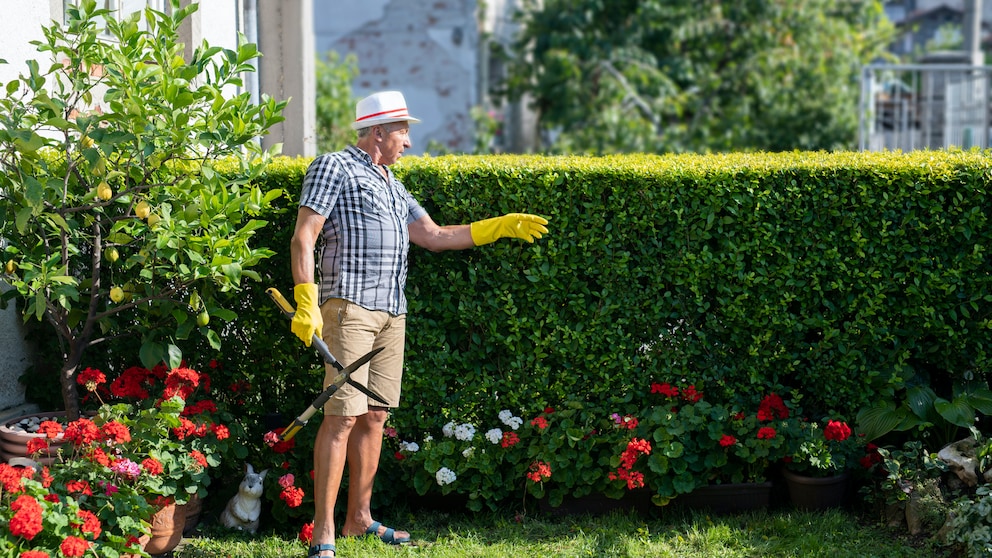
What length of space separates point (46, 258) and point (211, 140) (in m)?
0.84

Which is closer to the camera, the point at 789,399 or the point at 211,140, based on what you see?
the point at 211,140

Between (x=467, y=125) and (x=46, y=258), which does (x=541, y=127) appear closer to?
(x=467, y=125)

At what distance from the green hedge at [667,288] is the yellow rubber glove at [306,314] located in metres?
0.65

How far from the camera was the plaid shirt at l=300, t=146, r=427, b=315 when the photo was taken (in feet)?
13.1

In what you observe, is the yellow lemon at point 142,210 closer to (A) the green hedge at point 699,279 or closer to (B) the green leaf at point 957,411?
(A) the green hedge at point 699,279

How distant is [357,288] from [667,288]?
1.48 m

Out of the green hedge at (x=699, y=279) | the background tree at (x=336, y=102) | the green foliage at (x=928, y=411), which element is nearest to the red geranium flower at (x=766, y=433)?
the green hedge at (x=699, y=279)

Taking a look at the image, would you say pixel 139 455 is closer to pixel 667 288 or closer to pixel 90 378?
pixel 90 378

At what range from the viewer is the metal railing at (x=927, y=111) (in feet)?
39.6

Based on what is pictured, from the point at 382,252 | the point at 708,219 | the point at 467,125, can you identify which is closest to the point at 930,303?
the point at 708,219

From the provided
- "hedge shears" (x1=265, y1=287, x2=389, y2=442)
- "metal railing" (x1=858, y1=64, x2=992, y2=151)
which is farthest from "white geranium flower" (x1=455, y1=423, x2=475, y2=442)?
"metal railing" (x1=858, y1=64, x2=992, y2=151)

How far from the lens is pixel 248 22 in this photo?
687cm

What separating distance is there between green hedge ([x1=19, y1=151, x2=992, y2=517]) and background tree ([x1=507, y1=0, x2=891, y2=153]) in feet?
25.0

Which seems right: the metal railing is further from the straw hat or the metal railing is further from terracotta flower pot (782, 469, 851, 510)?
the straw hat
